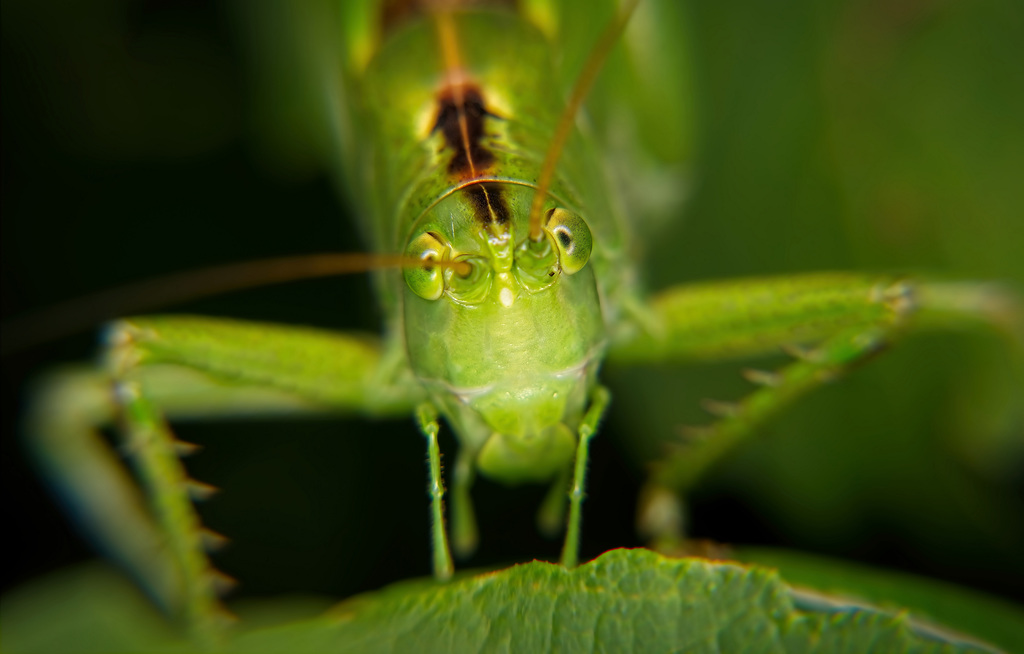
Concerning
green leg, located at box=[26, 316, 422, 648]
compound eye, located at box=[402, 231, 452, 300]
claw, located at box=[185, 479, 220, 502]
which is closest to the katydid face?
compound eye, located at box=[402, 231, 452, 300]

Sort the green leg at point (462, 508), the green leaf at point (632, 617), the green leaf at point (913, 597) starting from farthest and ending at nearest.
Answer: the green leg at point (462, 508)
the green leaf at point (913, 597)
the green leaf at point (632, 617)

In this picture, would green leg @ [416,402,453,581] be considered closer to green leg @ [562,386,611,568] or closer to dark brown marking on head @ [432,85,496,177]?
green leg @ [562,386,611,568]

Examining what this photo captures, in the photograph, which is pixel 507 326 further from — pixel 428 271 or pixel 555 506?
pixel 555 506

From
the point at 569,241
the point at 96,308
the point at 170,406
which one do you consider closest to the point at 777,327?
the point at 569,241

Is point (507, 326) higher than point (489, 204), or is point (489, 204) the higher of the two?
point (489, 204)

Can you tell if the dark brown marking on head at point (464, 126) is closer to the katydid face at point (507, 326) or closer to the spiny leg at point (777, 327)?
the katydid face at point (507, 326)

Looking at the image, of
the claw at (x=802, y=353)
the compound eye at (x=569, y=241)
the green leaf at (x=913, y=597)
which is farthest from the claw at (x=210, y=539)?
the claw at (x=802, y=353)

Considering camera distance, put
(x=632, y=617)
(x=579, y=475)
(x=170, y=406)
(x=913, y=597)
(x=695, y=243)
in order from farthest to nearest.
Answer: (x=695, y=243) → (x=170, y=406) → (x=579, y=475) → (x=913, y=597) → (x=632, y=617)
